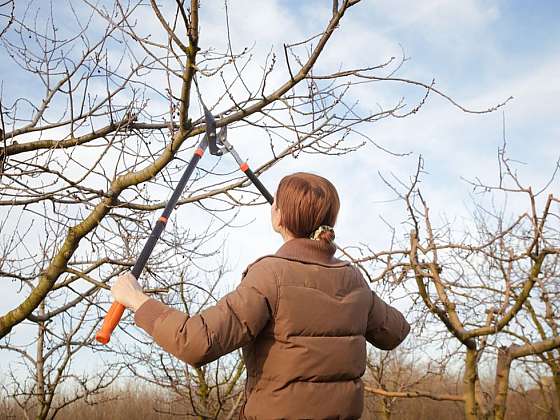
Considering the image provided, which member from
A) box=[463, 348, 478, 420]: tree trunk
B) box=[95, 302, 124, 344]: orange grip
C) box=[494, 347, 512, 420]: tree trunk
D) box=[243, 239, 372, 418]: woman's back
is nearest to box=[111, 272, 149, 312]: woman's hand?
box=[95, 302, 124, 344]: orange grip

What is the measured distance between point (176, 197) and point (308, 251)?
2.79 feet

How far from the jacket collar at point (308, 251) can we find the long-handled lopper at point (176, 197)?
0.66 metres

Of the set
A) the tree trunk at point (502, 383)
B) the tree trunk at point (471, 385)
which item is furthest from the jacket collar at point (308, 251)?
the tree trunk at point (502, 383)

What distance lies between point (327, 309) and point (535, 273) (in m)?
4.75

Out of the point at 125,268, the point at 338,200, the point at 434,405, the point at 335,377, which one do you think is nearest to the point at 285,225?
the point at 338,200

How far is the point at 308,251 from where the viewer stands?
2.15 meters

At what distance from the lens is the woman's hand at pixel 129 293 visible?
2.14 m

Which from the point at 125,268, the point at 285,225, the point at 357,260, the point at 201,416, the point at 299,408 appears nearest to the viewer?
the point at 299,408

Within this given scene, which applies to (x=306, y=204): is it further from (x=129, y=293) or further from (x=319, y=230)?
(x=129, y=293)

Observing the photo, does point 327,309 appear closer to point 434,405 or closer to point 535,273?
point 535,273

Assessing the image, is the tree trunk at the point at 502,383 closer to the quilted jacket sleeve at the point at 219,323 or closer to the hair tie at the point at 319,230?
the hair tie at the point at 319,230

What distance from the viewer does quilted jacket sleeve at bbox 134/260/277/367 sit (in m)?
1.94

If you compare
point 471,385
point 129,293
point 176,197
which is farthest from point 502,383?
point 129,293

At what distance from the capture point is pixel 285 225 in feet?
7.21
